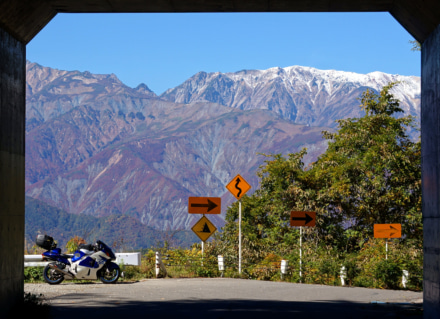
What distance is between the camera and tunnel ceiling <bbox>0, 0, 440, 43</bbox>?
9.88 metres

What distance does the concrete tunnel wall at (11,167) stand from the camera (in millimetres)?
9867

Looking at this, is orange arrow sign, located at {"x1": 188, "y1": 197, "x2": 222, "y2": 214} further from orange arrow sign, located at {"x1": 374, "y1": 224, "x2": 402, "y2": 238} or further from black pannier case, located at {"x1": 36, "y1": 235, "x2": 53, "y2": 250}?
black pannier case, located at {"x1": 36, "y1": 235, "x2": 53, "y2": 250}

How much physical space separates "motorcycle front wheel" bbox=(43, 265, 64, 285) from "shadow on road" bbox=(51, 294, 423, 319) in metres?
4.02

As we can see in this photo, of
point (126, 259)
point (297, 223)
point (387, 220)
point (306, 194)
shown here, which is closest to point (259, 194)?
point (306, 194)

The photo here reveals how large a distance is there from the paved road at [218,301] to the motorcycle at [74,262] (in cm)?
37

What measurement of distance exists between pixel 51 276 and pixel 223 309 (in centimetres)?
776

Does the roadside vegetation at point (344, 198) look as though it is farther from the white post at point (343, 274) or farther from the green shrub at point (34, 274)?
the green shrub at point (34, 274)

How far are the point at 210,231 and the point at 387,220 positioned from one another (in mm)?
15178

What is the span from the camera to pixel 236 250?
36219mm

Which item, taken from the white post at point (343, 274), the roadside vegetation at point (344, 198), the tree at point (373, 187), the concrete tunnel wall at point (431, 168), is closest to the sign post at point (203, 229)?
the white post at point (343, 274)

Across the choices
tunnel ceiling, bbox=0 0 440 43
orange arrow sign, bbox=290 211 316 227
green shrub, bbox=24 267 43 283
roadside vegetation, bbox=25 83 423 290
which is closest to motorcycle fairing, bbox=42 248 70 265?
green shrub, bbox=24 267 43 283

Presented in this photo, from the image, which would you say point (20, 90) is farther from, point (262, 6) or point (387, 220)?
point (387, 220)

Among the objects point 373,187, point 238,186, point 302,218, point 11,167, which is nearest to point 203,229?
point 238,186

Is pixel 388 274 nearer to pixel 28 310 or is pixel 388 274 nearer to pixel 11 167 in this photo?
pixel 28 310
